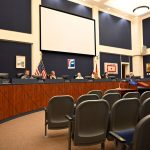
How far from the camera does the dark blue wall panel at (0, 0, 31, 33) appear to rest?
A: 805 centimetres

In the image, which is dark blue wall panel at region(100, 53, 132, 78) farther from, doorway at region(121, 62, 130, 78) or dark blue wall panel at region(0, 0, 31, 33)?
dark blue wall panel at region(0, 0, 31, 33)

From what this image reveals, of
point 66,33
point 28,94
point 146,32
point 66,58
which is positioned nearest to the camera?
point 28,94

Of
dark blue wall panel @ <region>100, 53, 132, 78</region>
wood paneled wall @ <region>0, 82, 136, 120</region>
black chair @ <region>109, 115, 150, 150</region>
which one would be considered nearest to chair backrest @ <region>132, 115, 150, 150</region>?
black chair @ <region>109, 115, 150, 150</region>

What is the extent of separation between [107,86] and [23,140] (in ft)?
21.1

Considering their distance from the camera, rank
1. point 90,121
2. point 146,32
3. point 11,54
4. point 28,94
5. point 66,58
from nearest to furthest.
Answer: point 90,121, point 28,94, point 11,54, point 66,58, point 146,32

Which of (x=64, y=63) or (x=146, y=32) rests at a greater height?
(x=146, y=32)

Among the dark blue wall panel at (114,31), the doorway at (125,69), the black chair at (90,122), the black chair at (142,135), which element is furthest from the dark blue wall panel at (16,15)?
the doorway at (125,69)

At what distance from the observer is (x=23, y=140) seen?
10.4 ft

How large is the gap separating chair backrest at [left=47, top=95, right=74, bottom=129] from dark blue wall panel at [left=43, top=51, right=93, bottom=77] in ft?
21.2

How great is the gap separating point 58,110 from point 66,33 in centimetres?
756

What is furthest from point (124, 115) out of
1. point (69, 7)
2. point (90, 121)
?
point (69, 7)

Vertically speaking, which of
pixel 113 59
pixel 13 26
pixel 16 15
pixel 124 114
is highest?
pixel 16 15

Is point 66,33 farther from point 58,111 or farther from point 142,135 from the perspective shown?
point 142,135

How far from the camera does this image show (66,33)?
10047mm
